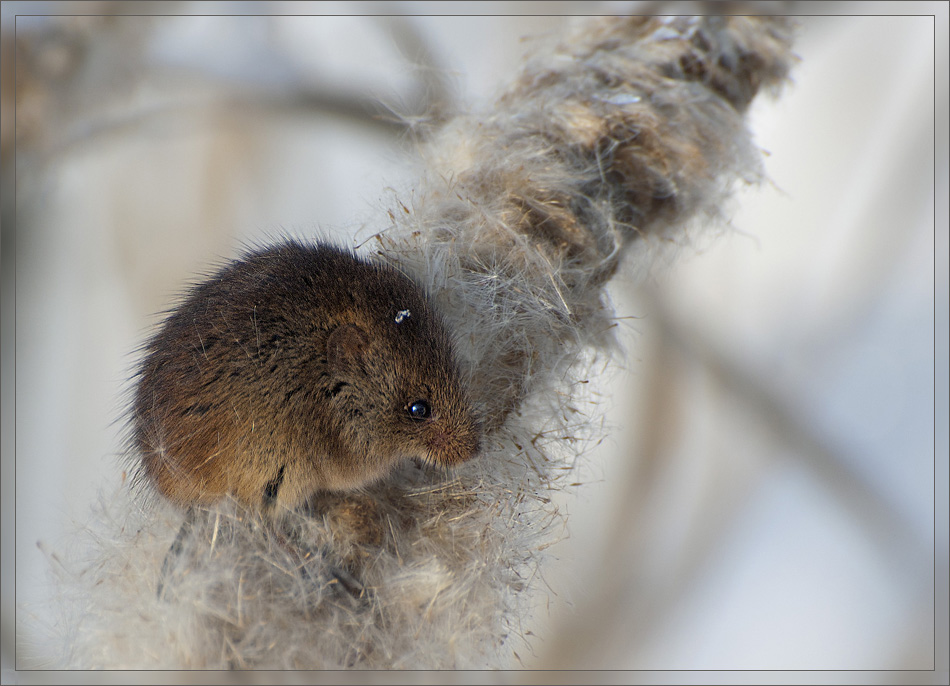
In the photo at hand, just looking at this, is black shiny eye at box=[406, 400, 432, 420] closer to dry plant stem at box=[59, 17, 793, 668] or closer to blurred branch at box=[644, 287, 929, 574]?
dry plant stem at box=[59, 17, 793, 668]

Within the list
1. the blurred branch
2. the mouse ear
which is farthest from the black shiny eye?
the blurred branch

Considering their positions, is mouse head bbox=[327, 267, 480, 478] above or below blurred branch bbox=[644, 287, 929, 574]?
above

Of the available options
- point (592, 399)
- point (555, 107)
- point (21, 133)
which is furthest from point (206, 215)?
point (592, 399)

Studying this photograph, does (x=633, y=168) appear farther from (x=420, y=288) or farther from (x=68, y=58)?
(x=68, y=58)

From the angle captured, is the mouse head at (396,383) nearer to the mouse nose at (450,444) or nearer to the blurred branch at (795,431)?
the mouse nose at (450,444)

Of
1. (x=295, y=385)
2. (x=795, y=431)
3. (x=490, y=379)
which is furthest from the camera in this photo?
(x=795, y=431)

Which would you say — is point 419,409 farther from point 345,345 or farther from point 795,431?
point 795,431

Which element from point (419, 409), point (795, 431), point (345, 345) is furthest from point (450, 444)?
point (795, 431)
